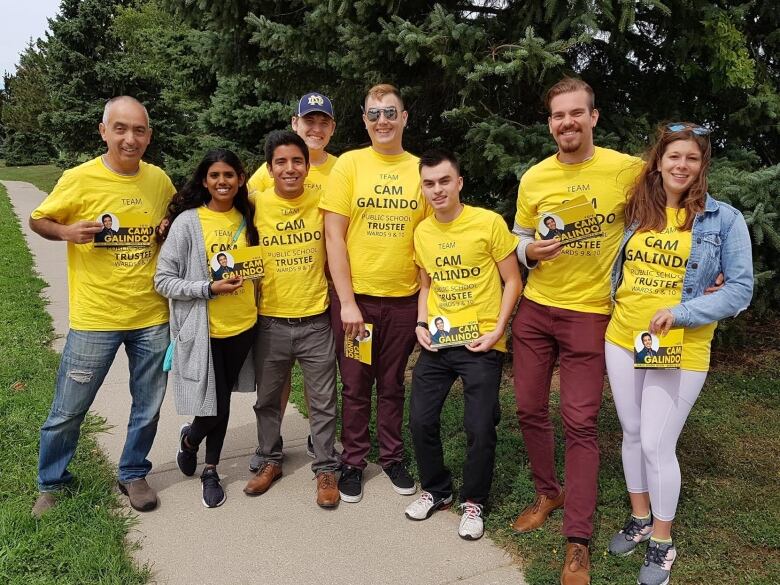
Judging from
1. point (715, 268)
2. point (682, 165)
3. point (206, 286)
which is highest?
point (682, 165)

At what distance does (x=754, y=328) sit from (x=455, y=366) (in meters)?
4.47

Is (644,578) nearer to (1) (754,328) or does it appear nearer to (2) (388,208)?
(2) (388,208)

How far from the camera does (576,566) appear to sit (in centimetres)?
284

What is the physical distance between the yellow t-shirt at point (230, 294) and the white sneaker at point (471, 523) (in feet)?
5.01

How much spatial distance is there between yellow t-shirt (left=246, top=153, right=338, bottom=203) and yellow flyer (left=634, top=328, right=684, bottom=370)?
192cm

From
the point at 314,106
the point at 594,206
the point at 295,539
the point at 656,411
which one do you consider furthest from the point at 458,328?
the point at 314,106

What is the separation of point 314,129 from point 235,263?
3.64 ft

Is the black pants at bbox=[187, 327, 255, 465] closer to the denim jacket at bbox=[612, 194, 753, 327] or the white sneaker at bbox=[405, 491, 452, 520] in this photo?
the white sneaker at bbox=[405, 491, 452, 520]

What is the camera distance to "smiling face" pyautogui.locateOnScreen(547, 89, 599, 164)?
2838 mm

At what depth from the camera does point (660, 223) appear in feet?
8.98

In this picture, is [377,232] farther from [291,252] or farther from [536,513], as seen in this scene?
[536,513]

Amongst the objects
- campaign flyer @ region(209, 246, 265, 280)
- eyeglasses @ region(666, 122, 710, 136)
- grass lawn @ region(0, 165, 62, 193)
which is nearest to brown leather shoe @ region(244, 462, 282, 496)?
campaign flyer @ region(209, 246, 265, 280)

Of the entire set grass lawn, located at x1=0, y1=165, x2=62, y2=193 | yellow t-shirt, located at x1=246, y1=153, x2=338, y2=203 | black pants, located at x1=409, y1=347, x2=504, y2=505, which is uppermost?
yellow t-shirt, located at x1=246, y1=153, x2=338, y2=203

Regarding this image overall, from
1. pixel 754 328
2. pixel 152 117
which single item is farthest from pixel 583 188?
pixel 152 117
